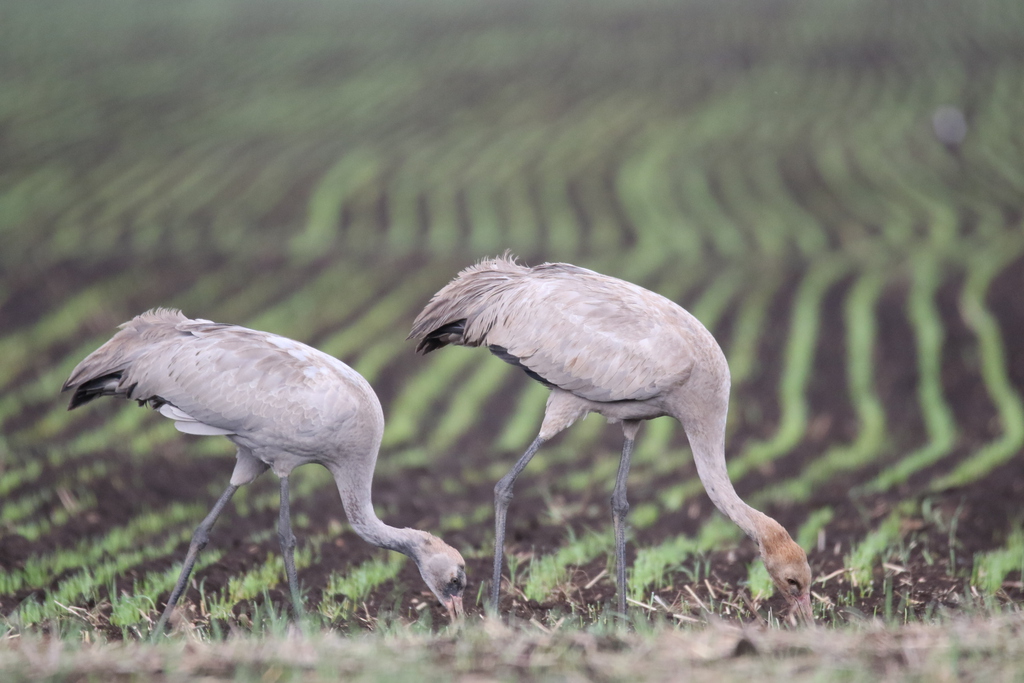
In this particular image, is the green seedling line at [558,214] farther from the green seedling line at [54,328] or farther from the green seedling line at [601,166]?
the green seedling line at [54,328]

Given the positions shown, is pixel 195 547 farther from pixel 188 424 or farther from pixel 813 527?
pixel 813 527

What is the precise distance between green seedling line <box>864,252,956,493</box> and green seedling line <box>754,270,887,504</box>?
0.40 meters

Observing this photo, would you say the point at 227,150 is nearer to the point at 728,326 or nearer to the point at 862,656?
the point at 728,326

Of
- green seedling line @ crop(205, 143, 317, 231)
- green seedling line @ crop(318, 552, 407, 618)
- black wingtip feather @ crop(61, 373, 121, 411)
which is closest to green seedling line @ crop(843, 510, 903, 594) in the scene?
green seedling line @ crop(318, 552, 407, 618)

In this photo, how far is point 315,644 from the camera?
161 inches

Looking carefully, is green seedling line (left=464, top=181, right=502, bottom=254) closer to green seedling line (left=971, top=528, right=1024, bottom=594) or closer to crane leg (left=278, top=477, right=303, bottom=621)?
green seedling line (left=971, top=528, right=1024, bottom=594)

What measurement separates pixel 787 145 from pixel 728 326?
28.4 ft

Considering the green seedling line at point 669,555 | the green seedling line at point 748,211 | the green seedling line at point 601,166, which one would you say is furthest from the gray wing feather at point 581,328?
the green seedling line at point 748,211

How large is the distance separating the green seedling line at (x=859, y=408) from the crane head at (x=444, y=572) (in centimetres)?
384

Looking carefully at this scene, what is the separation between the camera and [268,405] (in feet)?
17.6

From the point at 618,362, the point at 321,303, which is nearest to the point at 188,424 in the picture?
the point at 618,362

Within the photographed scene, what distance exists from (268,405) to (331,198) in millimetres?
12705

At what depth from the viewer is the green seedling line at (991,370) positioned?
906 cm

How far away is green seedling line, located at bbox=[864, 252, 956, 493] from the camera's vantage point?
935 cm
